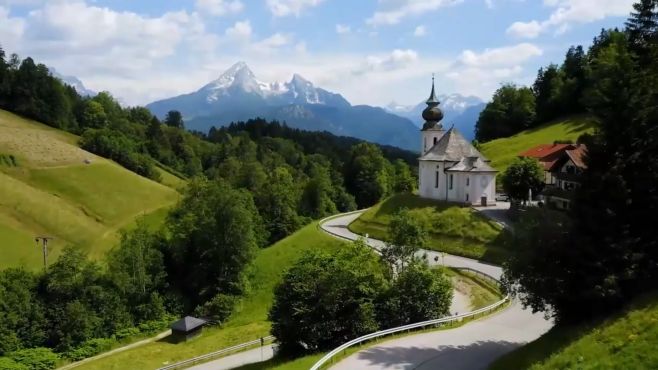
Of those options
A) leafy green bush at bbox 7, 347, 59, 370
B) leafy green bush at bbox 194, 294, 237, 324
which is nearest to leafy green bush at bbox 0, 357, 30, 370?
leafy green bush at bbox 7, 347, 59, 370

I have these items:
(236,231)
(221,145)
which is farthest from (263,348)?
(221,145)

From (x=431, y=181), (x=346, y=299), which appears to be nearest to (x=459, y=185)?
(x=431, y=181)

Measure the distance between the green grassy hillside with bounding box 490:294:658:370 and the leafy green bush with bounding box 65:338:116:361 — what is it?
33.5 m

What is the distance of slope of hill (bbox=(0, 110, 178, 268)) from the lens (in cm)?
6919

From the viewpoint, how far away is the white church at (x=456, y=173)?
56344mm

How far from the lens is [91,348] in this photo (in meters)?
43.2

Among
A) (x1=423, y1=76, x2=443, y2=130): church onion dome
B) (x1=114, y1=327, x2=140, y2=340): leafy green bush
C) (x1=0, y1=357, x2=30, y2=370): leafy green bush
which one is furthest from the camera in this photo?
(x1=423, y1=76, x2=443, y2=130): church onion dome

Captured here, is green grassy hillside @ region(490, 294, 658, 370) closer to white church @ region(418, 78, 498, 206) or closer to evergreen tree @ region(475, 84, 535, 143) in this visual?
white church @ region(418, 78, 498, 206)

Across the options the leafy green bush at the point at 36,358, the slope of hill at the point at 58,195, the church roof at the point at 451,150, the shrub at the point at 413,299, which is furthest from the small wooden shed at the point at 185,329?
the church roof at the point at 451,150

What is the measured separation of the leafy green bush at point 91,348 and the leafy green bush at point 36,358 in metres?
1.21

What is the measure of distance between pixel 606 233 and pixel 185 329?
31.9 meters

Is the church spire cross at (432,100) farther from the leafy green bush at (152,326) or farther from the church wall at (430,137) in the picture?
the leafy green bush at (152,326)

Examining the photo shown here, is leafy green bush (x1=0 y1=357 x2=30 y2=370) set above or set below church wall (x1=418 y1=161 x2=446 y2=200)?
below

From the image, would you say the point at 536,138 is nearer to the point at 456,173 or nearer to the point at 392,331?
the point at 456,173
